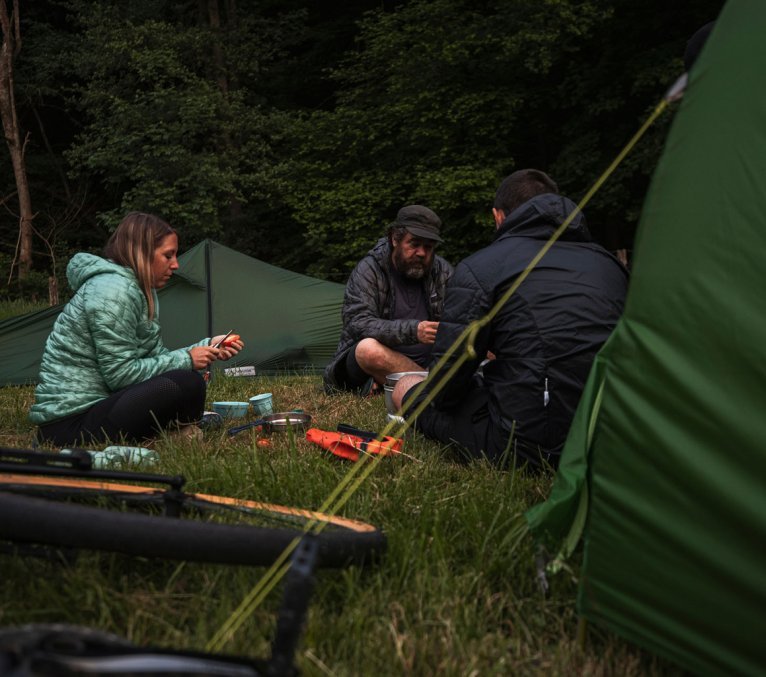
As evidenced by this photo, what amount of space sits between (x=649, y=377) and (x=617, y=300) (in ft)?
3.72

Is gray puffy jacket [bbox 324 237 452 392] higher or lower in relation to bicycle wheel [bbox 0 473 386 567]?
lower

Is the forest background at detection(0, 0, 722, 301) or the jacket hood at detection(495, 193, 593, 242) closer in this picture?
the jacket hood at detection(495, 193, 593, 242)

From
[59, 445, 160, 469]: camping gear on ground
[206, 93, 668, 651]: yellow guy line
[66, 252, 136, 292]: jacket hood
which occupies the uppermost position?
[66, 252, 136, 292]: jacket hood

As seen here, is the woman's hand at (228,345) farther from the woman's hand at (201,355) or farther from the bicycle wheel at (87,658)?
the bicycle wheel at (87,658)

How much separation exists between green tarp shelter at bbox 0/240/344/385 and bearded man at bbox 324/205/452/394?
61.2 inches

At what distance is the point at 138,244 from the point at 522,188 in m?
1.62

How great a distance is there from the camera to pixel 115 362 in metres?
3.29

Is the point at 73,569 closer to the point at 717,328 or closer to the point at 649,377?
the point at 649,377

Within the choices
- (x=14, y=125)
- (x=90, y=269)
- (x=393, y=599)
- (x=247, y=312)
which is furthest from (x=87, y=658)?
(x=14, y=125)

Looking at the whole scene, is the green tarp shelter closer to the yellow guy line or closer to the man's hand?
the man's hand

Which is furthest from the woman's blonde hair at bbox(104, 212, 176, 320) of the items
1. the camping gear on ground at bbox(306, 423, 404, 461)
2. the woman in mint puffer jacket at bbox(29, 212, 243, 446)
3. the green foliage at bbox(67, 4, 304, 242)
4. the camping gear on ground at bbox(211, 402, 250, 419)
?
the green foliage at bbox(67, 4, 304, 242)

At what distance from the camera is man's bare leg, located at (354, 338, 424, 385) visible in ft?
14.1

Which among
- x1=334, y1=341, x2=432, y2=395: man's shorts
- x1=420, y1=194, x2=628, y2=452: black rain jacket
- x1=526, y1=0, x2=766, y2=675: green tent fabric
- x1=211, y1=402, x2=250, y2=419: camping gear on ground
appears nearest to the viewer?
x1=526, y1=0, x2=766, y2=675: green tent fabric

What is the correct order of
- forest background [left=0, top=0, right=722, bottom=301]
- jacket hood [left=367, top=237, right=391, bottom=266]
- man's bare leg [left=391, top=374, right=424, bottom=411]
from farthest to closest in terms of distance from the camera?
forest background [left=0, top=0, right=722, bottom=301]
jacket hood [left=367, top=237, right=391, bottom=266]
man's bare leg [left=391, top=374, right=424, bottom=411]
